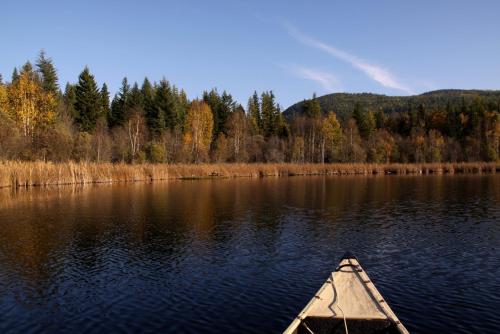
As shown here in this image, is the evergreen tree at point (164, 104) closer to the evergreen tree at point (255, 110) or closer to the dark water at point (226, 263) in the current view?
the evergreen tree at point (255, 110)

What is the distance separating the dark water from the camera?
476 inches

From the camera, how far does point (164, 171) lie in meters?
64.9

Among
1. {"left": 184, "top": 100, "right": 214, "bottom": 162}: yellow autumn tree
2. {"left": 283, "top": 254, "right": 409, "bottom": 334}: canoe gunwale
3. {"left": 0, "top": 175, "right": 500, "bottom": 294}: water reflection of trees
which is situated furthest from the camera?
{"left": 184, "top": 100, "right": 214, "bottom": 162}: yellow autumn tree

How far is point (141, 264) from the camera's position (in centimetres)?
1752

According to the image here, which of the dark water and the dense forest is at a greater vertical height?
the dense forest

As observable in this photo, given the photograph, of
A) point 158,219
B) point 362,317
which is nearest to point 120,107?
point 158,219

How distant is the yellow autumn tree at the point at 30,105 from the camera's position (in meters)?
69.0

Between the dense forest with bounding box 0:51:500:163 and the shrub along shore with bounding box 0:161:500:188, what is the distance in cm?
844

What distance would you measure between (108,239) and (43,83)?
254 feet

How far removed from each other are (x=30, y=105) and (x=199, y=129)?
36.8 meters

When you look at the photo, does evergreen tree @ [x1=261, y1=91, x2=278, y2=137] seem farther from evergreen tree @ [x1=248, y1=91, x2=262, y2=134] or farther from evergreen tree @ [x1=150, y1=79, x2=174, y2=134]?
evergreen tree @ [x1=150, y1=79, x2=174, y2=134]

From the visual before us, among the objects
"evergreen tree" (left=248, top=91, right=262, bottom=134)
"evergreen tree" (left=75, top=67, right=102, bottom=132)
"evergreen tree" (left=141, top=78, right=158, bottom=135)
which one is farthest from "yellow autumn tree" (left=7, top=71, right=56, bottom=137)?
"evergreen tree" (left=248, top=91, right=262, bottom=134)

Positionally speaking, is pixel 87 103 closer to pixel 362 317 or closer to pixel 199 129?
pixel 199 129

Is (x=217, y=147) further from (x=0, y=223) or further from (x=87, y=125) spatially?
(x=0, y=223)
